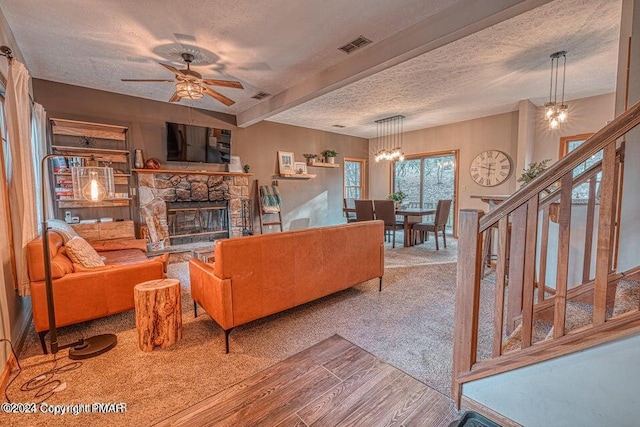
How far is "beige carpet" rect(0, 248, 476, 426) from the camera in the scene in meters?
1.67

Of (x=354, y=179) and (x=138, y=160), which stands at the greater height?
(x=138, y=160)

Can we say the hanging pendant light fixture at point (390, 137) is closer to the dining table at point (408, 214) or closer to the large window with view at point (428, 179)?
the large window with view at point (428, 179)

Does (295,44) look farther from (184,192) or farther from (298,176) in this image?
(298,176)

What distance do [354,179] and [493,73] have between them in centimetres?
467

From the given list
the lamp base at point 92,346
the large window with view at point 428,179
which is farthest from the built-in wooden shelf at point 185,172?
the large window with view at point 428,179

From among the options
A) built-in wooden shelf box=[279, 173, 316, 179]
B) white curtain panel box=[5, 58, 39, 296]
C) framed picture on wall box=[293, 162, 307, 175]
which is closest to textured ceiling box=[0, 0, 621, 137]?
white curtain panel box=[5, 58, 39, 296]

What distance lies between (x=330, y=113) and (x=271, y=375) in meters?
4.94

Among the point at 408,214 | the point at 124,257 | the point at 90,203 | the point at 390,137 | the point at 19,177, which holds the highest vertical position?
the point at 390,137

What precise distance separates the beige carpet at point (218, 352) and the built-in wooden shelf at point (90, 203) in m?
2.35

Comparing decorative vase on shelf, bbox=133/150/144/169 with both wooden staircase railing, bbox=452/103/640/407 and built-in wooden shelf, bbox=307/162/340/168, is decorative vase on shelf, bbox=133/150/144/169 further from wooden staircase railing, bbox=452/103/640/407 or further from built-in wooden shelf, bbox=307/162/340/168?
wooden staircase railing, bbox=452/103/640/407

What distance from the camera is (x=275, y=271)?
2342 mm

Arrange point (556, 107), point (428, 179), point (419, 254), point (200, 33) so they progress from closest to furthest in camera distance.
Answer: point (200, 33) → point (556, 107) → point (419, 254) → point (428, 179)

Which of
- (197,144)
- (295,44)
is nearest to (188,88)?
(295,44)

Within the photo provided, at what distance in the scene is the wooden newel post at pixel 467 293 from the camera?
1.46 m
